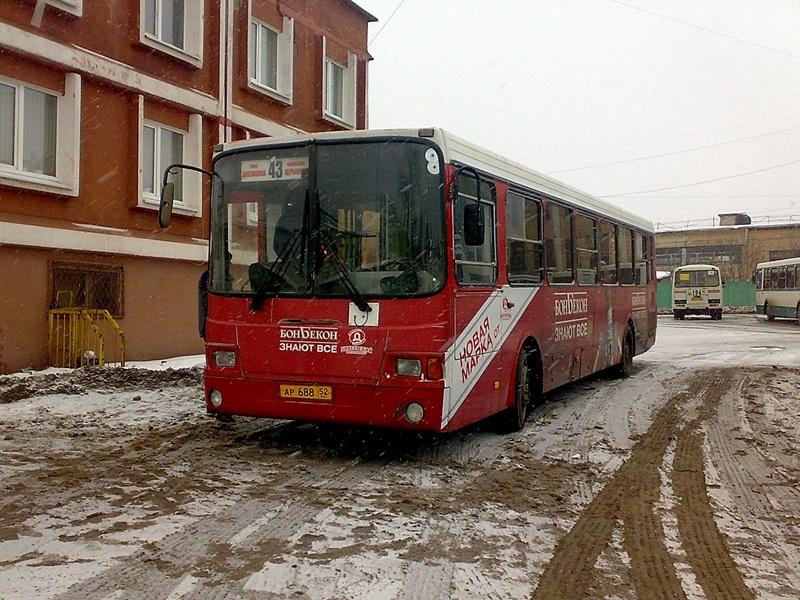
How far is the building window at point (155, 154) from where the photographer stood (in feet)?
51.6

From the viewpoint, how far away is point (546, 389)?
9211 millimetres

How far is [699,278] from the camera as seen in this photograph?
41.5m

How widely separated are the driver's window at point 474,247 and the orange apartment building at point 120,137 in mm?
8225

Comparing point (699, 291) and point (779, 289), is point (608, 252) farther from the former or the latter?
point (699, 291)

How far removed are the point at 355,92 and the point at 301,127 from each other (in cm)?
301

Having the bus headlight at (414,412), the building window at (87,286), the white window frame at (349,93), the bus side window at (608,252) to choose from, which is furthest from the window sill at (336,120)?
the bus headlight at (414,412)

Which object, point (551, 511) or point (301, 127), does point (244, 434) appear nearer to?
point (551, 511)

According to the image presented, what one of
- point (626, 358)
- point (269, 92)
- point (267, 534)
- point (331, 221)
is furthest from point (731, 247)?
point (267, 534)

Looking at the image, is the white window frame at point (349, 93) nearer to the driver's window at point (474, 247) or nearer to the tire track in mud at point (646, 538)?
the driver's window at point (474, 247)

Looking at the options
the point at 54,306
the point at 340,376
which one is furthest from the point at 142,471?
the point at 54,306

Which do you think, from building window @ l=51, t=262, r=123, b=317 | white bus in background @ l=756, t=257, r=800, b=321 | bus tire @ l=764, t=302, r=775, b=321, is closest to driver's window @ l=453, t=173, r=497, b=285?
building window @ l=51, t=262, r=123, b=317

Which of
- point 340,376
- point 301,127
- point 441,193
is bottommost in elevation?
point 340,376

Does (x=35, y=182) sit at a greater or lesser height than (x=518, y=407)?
greater

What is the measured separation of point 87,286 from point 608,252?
29.1 feet
